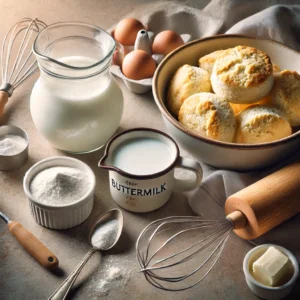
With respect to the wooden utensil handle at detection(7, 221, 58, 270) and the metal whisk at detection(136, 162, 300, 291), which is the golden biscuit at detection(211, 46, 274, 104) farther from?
the wooden utensil handle at detection(7, 221, 58, 270)

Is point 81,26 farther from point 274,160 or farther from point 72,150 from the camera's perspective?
point 274,160

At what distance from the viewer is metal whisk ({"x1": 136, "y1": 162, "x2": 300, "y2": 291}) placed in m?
0.86

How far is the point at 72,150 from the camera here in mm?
1048

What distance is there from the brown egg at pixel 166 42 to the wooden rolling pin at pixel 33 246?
51cm

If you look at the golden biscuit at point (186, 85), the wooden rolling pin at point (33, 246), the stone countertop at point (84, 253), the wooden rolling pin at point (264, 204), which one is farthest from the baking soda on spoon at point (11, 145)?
the wooden rolling pin at point (264, 204)

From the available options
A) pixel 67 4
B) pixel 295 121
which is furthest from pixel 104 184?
pixel 67 4

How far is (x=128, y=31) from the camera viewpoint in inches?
49.3

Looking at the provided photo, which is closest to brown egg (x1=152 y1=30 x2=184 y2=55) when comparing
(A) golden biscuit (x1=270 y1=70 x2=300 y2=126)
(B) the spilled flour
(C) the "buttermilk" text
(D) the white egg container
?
(D) the white egg container

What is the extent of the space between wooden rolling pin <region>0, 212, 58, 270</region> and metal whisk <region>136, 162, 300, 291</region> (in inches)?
5.0

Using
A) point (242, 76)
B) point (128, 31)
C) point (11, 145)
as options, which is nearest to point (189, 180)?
point (242, 76)

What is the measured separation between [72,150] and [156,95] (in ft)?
0.59

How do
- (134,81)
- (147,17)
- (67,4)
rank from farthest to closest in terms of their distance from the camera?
1. (67,4)
2. (147,17)
3. (134,81)

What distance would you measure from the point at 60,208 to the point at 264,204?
31cm

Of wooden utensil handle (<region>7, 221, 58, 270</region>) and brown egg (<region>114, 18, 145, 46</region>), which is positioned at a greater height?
brown egg (<region>114, 18, 145, 46</region>)
